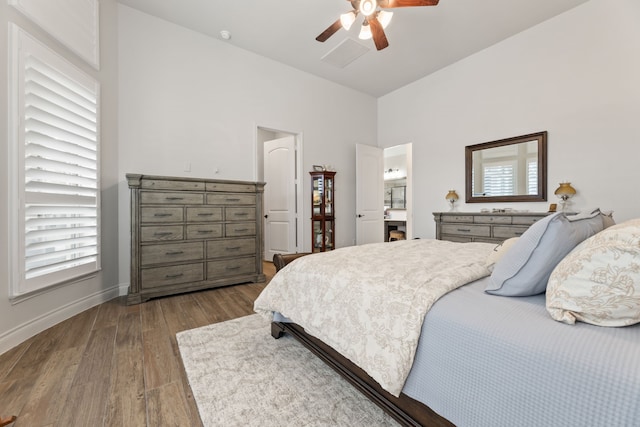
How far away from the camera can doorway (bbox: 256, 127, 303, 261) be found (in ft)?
15.2

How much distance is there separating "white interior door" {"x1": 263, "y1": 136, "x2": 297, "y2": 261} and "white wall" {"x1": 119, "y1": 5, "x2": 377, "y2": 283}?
267mm

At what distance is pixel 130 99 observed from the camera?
3.11m

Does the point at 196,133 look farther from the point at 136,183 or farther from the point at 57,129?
the point at 57,129

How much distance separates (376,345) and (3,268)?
2473 mm

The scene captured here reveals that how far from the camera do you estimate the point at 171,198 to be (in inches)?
116

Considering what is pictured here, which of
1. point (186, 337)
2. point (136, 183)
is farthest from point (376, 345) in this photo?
point (136, 183)

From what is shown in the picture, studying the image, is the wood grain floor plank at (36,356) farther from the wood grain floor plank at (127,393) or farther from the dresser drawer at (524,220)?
the dresser drawer at (524,220)

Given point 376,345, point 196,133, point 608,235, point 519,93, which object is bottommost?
point 376,345

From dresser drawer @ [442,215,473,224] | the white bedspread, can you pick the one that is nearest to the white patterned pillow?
the white bedspread

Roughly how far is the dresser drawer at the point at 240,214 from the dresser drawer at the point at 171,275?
644 mm

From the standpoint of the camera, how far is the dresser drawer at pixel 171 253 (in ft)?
9.17

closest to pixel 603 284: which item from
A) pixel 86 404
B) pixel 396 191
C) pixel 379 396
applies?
pixel 379 396

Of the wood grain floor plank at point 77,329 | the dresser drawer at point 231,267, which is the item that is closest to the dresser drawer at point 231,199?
the dresser drawer at point 231,267

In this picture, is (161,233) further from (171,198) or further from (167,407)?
(167,407)
